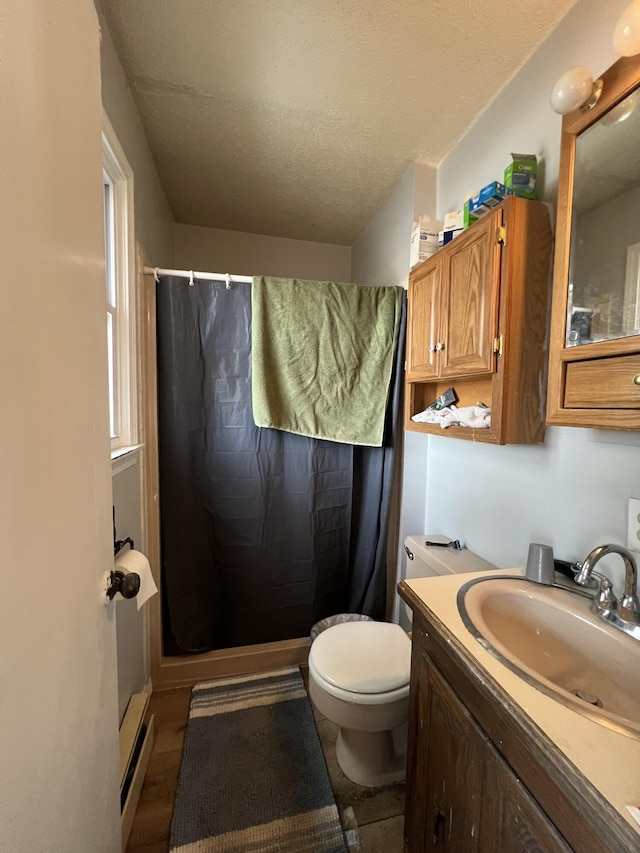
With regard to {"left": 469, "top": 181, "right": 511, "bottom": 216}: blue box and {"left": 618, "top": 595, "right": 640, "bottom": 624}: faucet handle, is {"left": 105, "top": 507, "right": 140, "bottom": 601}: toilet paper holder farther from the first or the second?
{"left": 469, "top": 181, "right": 511, "bottom": 216}: blue box

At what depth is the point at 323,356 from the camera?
159cm

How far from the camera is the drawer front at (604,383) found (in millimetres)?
646

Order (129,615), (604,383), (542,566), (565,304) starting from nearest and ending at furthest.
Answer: (604,383), (565,304), (542,566), (129,615)

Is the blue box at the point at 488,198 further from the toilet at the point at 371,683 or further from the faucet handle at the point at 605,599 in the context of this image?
the toilet at the point at 371,683

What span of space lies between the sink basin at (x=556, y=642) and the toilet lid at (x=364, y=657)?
44 cm

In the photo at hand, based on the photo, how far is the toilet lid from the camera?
1099 millimetres

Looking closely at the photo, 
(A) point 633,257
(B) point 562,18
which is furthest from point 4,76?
(B) point 562,18

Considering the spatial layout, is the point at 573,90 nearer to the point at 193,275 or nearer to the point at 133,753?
the point at 193,275

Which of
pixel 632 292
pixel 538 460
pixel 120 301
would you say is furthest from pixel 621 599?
pixel 120 301

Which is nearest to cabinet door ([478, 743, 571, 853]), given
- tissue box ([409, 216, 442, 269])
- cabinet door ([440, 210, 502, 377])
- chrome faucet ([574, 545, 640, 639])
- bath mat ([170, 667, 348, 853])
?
chrome faucet ([574, 545, 640, 639])

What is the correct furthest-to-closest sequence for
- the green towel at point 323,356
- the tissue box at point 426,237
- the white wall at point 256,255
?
the white wall at point 256,255, the green towel at point 323,356, the tissue box at point 426,237

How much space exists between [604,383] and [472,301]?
20.3 inches

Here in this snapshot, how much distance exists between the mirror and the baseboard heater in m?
1.69

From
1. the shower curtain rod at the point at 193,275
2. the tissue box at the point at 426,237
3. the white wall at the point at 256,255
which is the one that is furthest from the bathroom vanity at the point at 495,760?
the white wall at the point at 256,255
